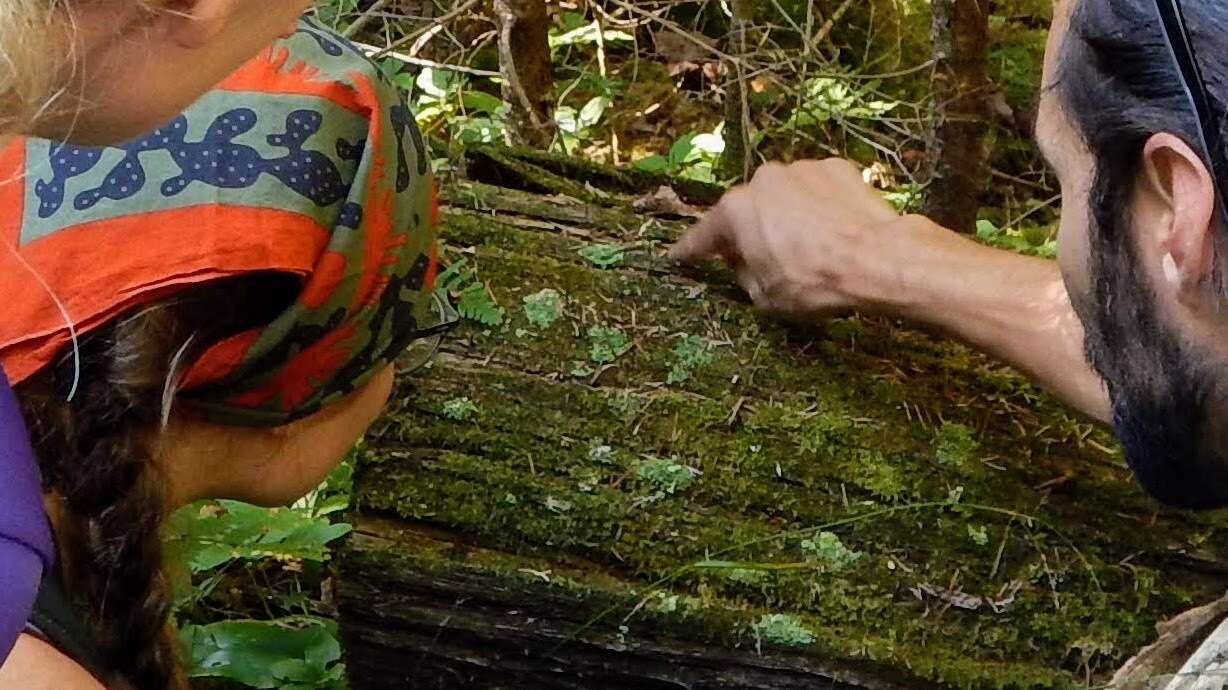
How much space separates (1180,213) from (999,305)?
626 mm

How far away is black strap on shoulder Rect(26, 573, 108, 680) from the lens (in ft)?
4.37

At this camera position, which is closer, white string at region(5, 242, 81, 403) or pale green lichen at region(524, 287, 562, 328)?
white string at region(5, 242, 81, 403)

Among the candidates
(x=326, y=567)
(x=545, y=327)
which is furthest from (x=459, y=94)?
(x=545, y=327)

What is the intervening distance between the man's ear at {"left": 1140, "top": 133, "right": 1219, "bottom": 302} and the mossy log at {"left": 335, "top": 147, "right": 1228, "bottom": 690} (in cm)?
57

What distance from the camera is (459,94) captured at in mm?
3633

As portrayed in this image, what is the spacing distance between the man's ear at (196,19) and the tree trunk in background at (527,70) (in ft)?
8.54

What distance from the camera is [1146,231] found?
1.43 meters

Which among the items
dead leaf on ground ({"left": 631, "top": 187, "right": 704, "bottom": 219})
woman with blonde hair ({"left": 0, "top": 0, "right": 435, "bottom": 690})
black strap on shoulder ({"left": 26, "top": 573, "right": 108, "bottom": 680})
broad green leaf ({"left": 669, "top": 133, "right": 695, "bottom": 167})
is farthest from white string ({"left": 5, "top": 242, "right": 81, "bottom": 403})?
broad green leaf ({"left": 669, "top": 133, "right": 695, "bottom": 167})

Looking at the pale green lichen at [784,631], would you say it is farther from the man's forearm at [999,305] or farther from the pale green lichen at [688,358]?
the man's forearm at [999,305]

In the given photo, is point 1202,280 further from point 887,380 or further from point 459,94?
point 459,94

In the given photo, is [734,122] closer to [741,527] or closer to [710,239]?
[710,239]

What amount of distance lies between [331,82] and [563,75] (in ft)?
10.0

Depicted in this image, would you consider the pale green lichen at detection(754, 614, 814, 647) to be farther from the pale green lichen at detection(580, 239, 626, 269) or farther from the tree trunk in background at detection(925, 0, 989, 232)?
the tree trunk in background at detection(925, 0, 989, 232)

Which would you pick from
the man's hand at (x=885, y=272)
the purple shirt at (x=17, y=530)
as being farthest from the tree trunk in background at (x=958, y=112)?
the purple shirt at (x=17, y=530)
